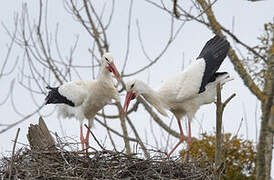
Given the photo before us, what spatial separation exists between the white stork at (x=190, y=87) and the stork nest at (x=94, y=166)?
6.60 ft

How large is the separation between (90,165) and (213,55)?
131 inches

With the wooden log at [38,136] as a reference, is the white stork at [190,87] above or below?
above

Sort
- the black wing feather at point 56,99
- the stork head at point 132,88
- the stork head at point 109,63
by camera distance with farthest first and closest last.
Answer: the black wing feather at point 56,99 < the stork head at point 109,63 < the stork head at point 132,88

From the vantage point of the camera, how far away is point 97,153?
203 inches

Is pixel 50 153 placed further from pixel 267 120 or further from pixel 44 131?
pixel 267 120

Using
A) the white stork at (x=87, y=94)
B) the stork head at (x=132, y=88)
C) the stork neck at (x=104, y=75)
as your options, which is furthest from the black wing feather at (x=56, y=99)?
the stork head at (x=132, y=88)

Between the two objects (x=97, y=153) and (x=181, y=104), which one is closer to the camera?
(x=97, y=153)

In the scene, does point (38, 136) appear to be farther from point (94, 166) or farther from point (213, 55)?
point (213, 55)

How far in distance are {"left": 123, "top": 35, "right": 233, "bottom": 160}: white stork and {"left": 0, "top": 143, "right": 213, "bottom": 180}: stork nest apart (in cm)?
201

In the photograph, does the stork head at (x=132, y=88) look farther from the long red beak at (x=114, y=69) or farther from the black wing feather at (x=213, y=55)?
the black wing feather at (x=213, y=55)

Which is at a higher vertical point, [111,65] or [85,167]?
[111,65]

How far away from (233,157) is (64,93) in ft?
8.39

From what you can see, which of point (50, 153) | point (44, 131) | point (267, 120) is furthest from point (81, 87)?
point (267, 120)

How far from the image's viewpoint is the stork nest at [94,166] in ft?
15.9
